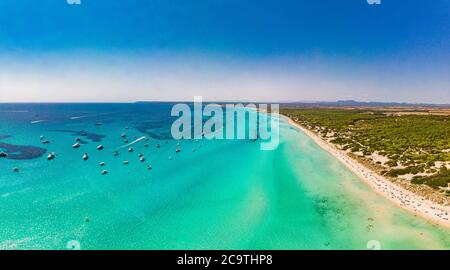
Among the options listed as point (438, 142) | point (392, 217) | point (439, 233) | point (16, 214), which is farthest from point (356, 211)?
point (438, 142)

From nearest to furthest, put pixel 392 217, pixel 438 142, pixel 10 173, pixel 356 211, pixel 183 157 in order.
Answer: pixel 392 217
pixel 356 211
pixel 10 173
pixel 183 157
pixel 438 142

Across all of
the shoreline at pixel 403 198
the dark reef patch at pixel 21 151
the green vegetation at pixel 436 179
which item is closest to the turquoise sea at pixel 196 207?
the dark reef patch at pixel 21 151

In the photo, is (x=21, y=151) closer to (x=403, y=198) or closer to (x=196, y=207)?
(x=196, y=207)

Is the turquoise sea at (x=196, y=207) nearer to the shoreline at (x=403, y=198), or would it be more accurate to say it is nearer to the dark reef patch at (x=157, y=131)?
the shoreline at (x=403, y=198)

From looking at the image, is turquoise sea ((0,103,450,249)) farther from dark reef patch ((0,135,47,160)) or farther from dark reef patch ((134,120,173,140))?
dark reef patch ((134,120,173,140))

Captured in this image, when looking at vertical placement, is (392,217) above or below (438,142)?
below

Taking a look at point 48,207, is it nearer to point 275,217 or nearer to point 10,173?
point 10,173
